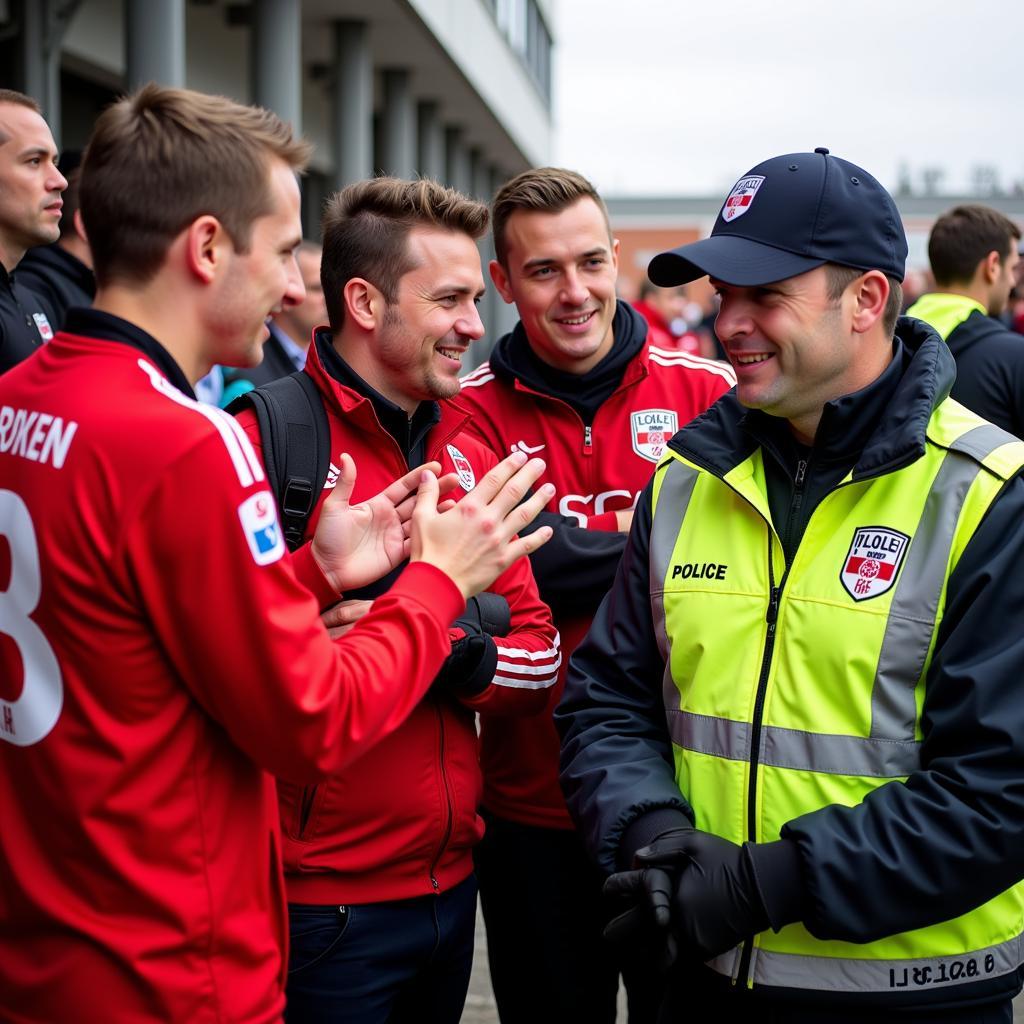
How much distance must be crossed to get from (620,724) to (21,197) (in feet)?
9.58

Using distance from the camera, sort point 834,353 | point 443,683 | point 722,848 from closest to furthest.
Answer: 1. point 722,848
2. point 834,353
3. point 443,683

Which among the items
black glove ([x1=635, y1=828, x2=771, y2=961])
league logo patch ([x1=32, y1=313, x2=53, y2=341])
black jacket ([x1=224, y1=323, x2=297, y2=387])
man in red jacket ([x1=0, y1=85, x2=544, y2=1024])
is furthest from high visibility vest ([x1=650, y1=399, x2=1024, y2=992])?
black jacket ([x1=224, y1=323, x2=297, y2=387])

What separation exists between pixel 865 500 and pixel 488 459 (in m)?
1.14

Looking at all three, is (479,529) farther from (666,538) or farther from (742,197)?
(742,197)

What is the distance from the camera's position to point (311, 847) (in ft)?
8.94

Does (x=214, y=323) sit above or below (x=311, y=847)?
above

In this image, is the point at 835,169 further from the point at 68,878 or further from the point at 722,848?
the point at 68,878

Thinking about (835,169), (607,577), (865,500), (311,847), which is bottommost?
(311,847)

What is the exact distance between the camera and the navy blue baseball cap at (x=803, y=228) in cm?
255

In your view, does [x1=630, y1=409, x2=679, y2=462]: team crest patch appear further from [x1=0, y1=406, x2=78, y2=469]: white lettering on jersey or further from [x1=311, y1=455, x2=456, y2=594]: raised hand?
[x1=0, y1=406, x2=78, y2=469]: white lettering on jersey

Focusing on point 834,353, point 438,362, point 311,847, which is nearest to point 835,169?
point 834,353

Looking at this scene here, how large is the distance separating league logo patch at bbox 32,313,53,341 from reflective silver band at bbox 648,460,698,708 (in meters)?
2.75

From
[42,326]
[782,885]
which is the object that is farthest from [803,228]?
[42,326]

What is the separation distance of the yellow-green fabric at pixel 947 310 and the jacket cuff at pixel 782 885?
390 centimetres
